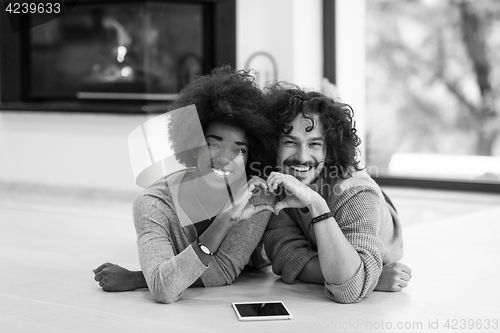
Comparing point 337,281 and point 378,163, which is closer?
point 337,281

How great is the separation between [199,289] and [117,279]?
0.25 m

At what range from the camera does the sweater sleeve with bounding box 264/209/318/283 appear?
229cm

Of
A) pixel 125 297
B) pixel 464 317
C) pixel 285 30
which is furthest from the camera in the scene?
pixel 285 30

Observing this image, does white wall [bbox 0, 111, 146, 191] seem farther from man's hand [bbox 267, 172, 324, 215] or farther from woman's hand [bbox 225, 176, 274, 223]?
man's hand [bbox 267, 172, 324, 215]

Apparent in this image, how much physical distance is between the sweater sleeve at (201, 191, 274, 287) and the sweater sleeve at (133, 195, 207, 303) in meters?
0.15

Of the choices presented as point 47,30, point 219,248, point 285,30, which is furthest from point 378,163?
point 219,248

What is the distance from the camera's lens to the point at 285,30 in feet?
15.3

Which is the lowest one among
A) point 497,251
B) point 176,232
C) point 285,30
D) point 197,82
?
point 497,251

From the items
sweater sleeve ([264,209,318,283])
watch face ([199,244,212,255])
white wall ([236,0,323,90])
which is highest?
white wall ([236,0,323,90])

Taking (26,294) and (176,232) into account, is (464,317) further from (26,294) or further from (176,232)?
(26,294)

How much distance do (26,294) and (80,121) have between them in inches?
104

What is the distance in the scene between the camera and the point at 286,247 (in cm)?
230

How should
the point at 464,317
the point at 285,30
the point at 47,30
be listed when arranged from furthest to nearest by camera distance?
the point at 47,30 < the point at 285,30 < the point at 464,317

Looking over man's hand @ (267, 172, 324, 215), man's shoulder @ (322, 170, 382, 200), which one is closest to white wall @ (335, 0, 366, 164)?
man's shoulder @ (322, 170, 382, 200)
